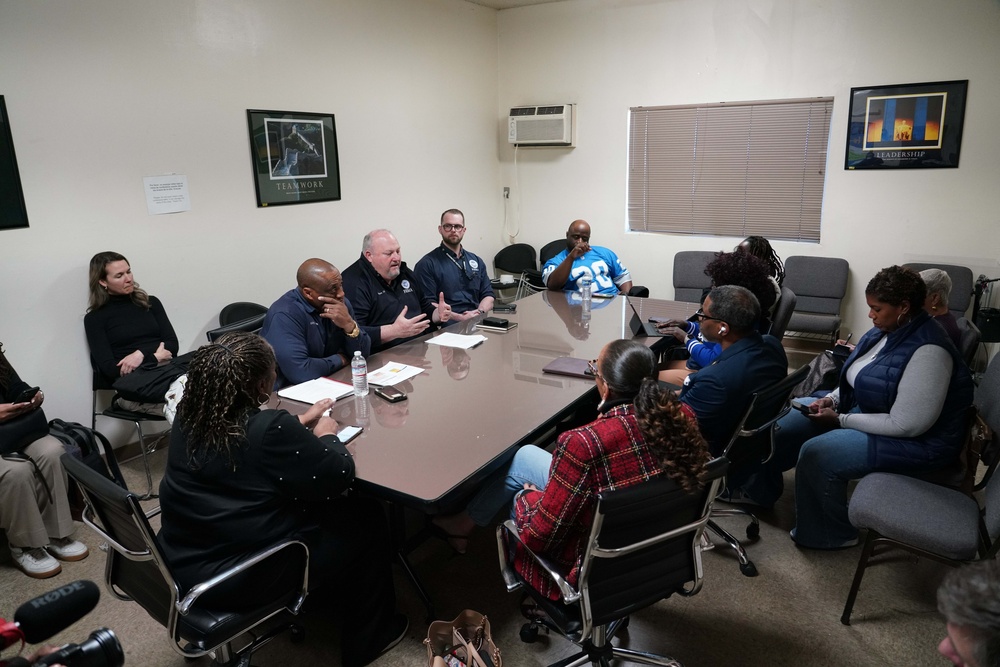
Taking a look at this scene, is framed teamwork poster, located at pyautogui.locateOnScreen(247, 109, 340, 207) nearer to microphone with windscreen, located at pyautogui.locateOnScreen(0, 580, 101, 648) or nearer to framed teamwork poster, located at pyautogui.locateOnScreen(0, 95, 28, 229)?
framed teamwork poster, located at pyautogui.locateOnScreen(0, 95, 28, 229)

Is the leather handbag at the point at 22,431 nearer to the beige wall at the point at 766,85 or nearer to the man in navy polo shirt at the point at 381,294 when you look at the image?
the man in navy polo shirt at the point at 381,294

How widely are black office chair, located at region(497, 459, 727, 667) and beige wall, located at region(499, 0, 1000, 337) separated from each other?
425 centimetres

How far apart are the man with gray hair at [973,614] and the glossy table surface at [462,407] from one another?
123cm

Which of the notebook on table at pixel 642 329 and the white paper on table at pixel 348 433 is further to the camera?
the notebook on table at pixel 642 329

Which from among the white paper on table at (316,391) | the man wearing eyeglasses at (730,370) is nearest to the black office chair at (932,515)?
the man wearing eyeglasses at (730,370)

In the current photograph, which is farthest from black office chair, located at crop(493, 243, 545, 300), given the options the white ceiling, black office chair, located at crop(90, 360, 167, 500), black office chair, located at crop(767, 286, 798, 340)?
black office chair, located at crop(90, 360, 167, 500)

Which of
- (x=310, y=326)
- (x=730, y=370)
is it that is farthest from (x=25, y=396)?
(x=730, y=370)

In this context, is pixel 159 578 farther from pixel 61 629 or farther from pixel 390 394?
pixel 390 394

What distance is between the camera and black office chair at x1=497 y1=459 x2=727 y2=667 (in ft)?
5.42

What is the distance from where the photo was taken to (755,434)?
253 centimetres

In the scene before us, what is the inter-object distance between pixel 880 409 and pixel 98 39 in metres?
4.28

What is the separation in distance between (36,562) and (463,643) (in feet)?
6.67

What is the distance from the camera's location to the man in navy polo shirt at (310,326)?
2873mm

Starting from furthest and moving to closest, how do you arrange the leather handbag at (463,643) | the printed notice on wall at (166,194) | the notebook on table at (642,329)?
the printed notice on wall at (166,194) → the notebook on table at (642,329) → the leather handbag at (463,643)
